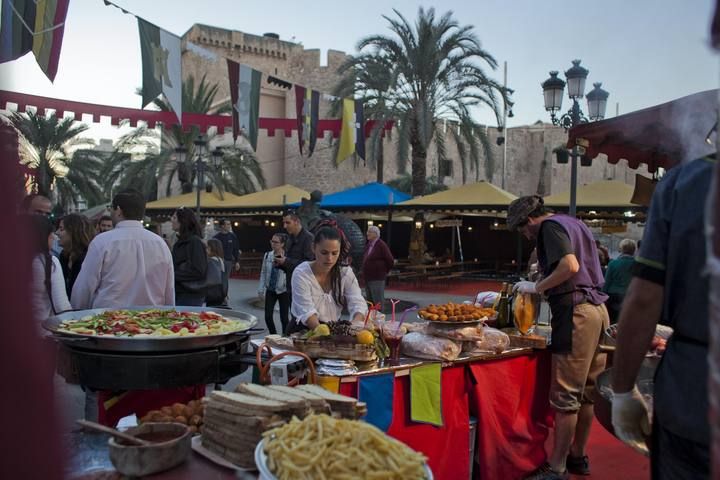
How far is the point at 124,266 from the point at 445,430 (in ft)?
8.29

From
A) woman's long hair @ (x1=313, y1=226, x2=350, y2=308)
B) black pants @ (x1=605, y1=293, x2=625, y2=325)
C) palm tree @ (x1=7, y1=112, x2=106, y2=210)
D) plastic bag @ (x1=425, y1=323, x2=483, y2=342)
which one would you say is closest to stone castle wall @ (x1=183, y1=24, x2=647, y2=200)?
palm tree @ (x1=7, y1=112, x2=106, y2=210)

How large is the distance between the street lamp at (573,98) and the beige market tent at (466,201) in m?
6.21

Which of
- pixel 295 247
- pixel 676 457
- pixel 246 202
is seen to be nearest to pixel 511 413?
pixel 676 457

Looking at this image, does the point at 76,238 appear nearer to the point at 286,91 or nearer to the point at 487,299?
the point at 487,299

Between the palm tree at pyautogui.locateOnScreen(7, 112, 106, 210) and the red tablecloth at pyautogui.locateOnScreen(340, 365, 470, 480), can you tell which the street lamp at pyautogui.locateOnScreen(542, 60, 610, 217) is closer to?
the red tablecloth at pyautogui.locateOnScreen(340, 365, 470, 480)

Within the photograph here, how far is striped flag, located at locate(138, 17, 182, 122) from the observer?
326 inches

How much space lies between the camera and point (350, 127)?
1224 centimetres

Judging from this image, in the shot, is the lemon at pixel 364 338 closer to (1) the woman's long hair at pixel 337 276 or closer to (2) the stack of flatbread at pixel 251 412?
(1) the woman's long hair at pixel 337 276

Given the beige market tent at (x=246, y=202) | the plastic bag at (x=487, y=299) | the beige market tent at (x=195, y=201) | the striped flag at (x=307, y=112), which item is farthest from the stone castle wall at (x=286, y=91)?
the plastic bag at (x=487, y=299)

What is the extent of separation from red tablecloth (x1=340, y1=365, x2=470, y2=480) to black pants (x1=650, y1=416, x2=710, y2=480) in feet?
6.03

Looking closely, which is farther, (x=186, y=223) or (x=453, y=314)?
(x=186, y=223)

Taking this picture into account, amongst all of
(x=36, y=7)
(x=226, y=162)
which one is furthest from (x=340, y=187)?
(x=36, y=7)

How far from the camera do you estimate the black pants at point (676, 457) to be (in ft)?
5.37

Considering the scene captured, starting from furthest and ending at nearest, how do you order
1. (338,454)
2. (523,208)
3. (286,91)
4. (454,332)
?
1. (286,91)
2. (523,208)
3. (454,332)
4. (338,454)
